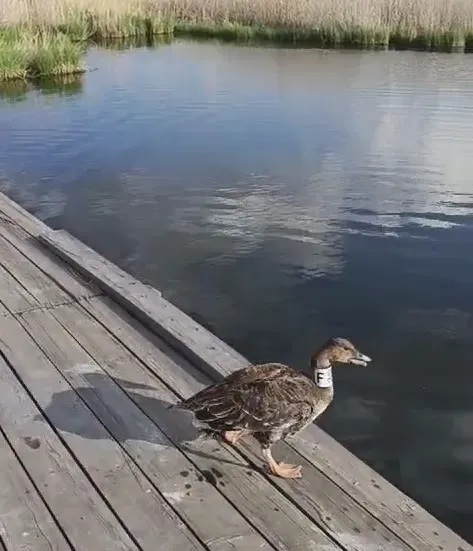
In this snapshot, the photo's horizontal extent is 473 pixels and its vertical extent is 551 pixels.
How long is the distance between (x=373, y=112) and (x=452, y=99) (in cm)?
203

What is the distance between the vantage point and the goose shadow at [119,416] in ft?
12.0

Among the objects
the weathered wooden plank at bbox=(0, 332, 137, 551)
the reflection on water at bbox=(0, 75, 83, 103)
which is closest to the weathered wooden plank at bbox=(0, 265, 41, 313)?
the weathered wooden plank at bbox=(0, 332, 137, 551)

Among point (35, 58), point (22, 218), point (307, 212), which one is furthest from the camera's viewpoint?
point (35, 58)

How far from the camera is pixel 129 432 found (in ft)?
12.2

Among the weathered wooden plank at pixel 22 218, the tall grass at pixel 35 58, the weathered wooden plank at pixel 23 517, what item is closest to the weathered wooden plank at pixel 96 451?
the weathered wooden plank at pixel 23 517

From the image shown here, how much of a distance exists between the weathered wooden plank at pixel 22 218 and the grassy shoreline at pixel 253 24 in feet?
37.4

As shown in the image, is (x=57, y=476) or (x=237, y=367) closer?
(x=57, y=476)

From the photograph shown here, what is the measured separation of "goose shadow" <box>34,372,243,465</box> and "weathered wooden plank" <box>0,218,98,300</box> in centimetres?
136

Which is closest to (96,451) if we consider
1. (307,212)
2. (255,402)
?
(255,402)

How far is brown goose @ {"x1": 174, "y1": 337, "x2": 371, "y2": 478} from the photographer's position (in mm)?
3340

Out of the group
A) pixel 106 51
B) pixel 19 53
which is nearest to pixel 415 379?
pixel 19 53

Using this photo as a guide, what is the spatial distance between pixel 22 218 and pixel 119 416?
12.5 ft

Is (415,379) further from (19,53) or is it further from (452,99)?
(19,53)

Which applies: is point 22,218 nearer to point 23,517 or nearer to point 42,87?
point 23,517
